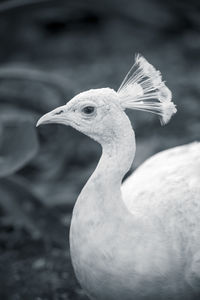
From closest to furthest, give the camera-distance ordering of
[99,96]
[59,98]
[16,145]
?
[99,96] → [16,145] → [59,98]

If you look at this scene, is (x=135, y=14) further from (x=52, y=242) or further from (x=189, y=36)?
(x=52, y=242)

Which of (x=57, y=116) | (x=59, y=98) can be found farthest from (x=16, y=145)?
(x=57, y=116)

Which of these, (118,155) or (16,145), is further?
(16,145)

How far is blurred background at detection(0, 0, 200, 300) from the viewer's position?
3.17 metres

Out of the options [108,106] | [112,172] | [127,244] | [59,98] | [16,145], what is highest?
[59,98]

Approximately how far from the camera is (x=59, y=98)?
169 inches

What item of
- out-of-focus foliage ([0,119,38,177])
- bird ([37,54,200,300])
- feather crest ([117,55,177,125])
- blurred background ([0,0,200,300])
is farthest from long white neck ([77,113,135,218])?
out-of-focus foliage ([0,119,38,177])

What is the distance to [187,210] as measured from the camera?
2.23 m

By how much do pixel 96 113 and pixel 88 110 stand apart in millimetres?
34

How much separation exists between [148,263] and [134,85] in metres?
0.66

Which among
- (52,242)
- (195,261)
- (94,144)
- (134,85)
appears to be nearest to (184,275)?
(195,261)

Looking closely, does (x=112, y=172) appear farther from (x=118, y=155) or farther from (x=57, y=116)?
(x=57, y=116)

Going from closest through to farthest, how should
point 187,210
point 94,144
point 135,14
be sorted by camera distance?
1. point 187,210
2. point 94,144
3. point 135,14

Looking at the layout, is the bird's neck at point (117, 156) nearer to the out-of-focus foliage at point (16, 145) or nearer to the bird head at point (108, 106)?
the bird head at point (108, 106)
